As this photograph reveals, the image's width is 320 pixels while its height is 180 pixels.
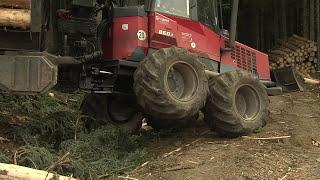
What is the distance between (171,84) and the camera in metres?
8.04

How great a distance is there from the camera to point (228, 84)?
8.49 meters

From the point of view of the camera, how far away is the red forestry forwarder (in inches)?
287

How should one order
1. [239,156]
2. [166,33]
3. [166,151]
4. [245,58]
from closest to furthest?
[239,156] → [166,151] → [166,33] → [245,58]

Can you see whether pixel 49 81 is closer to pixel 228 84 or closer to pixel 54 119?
pixel 54 119

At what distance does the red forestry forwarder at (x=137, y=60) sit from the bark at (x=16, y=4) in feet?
0.49

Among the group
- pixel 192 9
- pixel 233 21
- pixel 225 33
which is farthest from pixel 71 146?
pixel 225 33

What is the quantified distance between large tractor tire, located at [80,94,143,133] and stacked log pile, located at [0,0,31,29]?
2.60 metres

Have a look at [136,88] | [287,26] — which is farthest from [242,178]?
[287,26]

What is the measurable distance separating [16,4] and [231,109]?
11.5ft

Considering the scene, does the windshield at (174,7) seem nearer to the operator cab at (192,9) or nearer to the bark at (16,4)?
the operator cab at (192,9)

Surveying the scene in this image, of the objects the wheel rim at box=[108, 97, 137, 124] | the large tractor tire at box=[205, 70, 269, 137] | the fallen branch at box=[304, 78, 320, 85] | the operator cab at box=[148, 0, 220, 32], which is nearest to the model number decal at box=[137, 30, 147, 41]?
the operator cab at box=[148, 0, 220, 32]

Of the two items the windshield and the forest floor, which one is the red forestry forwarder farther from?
the forest floor

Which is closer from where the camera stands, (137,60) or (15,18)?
(15,18)

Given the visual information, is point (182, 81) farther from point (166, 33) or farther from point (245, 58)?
point (245, 58)
